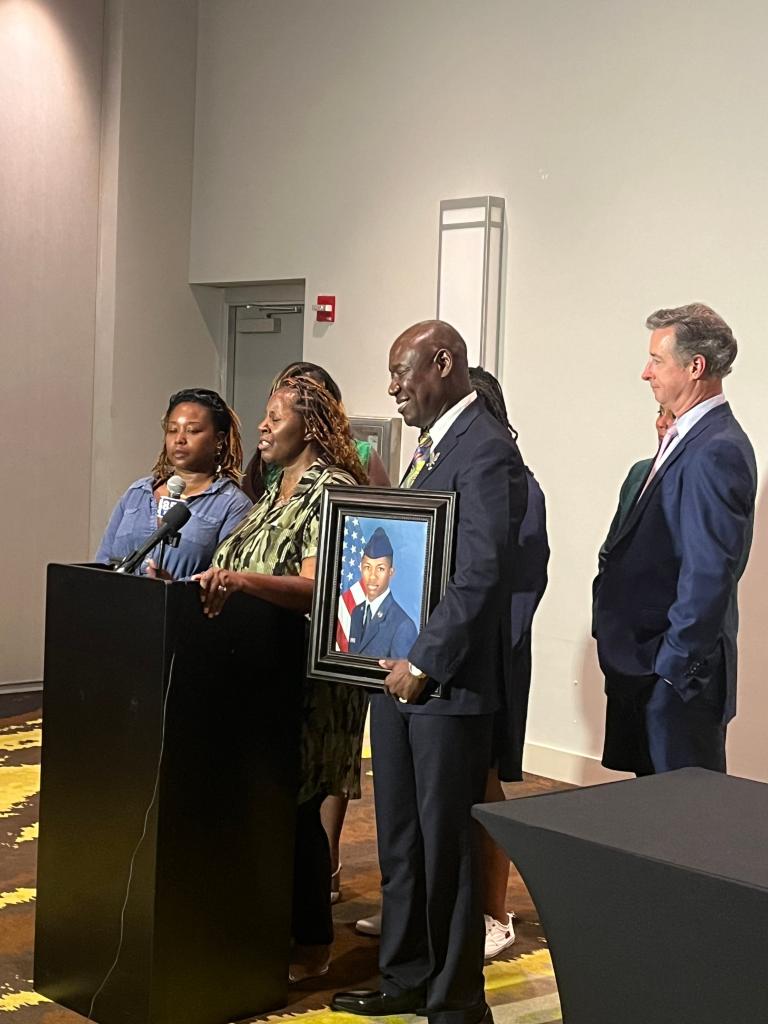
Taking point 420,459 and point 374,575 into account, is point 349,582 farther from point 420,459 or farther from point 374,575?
point 420,459

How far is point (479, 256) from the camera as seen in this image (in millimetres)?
5930

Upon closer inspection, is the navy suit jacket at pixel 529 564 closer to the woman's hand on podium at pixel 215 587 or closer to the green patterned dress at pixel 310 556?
the green patterned dress at pixel 310 556

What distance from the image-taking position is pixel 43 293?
716 centimetres

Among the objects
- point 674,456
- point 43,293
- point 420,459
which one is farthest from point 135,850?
point 43,293

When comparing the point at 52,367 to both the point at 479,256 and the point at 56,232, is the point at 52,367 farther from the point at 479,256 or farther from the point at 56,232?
the point at 479,256

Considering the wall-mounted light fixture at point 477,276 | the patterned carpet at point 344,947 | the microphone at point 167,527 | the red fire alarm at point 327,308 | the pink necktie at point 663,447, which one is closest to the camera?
the microphone at point 167,527

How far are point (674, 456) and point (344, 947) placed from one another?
5.07ft

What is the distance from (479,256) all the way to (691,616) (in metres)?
3.18

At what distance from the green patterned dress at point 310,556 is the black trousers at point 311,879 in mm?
70

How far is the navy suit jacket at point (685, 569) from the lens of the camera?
10.1ft

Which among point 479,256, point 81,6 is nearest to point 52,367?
point 81,6

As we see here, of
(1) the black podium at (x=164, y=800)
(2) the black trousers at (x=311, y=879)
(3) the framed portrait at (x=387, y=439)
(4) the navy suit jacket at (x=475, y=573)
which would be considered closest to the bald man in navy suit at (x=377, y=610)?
(4) the navy suit jacket at (x=475, y=573)

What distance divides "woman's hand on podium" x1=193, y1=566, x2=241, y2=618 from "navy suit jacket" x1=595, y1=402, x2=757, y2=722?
0.94 metres

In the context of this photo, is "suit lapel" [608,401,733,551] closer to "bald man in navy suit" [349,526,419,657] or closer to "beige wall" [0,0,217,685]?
"bald man in navy suit" [349,526,419,657]
